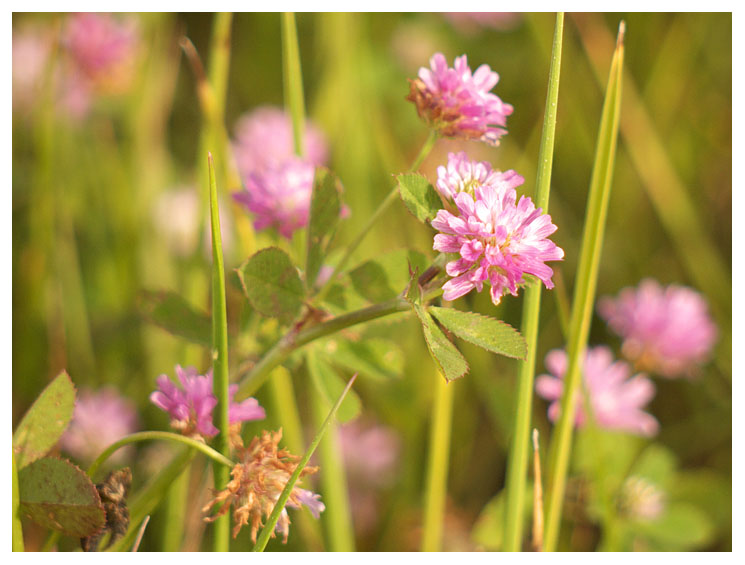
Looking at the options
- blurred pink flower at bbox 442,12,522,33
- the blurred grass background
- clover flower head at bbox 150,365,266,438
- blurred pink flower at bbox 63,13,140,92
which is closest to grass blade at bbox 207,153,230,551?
clover flower head at bbox 150,365,266,438

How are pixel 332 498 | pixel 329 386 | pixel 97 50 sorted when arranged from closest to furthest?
pixel 329 386 < pixel 332 498 < pixel 97 50

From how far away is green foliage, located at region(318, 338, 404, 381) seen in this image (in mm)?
865

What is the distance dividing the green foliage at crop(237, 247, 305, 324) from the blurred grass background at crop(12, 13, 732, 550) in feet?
1.62

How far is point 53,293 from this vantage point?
1.51m

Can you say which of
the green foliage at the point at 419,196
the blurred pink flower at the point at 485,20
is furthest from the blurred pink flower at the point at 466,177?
the blurred pink flower at the point at 485,20

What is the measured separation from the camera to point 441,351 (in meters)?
0.60

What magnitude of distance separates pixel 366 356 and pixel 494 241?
13.5 inches

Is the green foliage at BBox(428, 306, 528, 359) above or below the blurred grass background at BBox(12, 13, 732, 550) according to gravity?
below

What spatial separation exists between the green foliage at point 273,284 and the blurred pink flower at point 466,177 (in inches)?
6.8

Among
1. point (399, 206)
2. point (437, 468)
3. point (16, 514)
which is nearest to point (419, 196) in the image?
point (16, 514)

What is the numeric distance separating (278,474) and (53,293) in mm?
1056

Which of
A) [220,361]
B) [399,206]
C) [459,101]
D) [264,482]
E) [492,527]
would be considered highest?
[399,206]

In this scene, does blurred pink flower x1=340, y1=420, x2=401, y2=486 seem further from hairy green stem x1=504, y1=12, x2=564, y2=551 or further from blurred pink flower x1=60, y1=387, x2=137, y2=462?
hairy green stem x1=504, y1=12, x2=564, y2=551

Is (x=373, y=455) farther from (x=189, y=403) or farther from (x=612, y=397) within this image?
(x=189, y=403)
